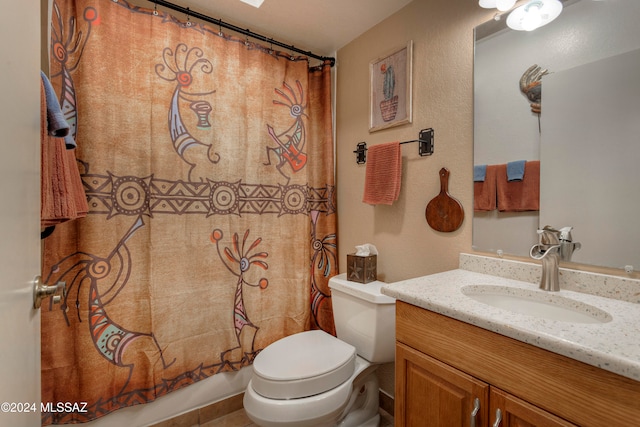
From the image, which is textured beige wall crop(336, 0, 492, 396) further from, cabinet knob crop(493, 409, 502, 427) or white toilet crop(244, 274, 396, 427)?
cabinet knob crop(493, 409, 502, 427)

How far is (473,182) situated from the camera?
1.29 meters

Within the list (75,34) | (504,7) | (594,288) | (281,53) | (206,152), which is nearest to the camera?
(594,288)

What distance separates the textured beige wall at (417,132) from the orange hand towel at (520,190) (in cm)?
13

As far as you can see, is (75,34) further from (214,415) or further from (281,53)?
(214,415)

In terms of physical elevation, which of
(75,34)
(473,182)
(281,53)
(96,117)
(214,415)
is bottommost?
(214,415)

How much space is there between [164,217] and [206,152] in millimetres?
397

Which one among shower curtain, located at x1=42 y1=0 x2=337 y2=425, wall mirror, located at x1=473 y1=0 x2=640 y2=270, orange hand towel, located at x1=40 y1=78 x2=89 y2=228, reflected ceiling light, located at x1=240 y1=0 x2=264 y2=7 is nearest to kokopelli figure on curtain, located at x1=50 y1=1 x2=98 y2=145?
shower curtain, located at x1=42 y1=0 x2=337 y2=425

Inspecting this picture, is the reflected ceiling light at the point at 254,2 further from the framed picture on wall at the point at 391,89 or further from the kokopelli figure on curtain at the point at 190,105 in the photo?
the framed picture on wall at the point at 391,89

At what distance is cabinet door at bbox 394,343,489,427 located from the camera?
31.5 inches

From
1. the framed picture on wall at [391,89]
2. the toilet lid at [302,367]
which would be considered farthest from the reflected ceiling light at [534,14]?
the toilet lid at [302,367]

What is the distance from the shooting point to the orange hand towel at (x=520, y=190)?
43.5 inches

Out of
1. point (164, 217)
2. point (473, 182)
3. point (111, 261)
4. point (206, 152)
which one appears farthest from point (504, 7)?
point (111, 261)

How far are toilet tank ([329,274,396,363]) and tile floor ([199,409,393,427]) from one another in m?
0.47

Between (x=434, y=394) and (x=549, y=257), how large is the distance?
1.98 ft
